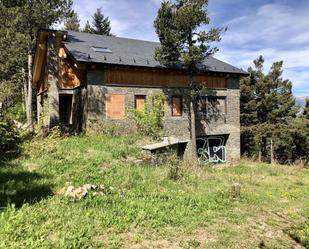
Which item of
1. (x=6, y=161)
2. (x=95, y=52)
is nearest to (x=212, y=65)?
(x=95, y=52)

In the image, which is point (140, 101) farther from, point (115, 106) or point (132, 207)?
point (132, 207)

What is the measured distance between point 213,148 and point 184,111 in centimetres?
388

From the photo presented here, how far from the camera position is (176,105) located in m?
23.4

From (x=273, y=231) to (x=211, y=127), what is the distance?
17.0m

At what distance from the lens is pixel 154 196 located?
9.34m

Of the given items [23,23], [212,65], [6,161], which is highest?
[23,23]

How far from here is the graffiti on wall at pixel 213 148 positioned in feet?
81.7

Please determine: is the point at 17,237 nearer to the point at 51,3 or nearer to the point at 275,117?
the point at 51,3

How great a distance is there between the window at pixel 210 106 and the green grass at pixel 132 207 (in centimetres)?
1119

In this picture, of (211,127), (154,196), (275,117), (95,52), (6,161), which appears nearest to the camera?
(154,196)

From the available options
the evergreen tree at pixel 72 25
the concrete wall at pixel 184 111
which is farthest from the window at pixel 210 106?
the evergreen tree at pixel 72 25

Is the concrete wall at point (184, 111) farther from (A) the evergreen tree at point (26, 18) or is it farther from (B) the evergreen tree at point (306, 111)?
(B) the evergreen tree at point (306, 111)

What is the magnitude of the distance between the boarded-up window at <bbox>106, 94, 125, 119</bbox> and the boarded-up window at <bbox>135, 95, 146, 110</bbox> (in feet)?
3.19

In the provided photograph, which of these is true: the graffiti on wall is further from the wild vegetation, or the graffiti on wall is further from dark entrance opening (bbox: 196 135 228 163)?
the wild vegetation
